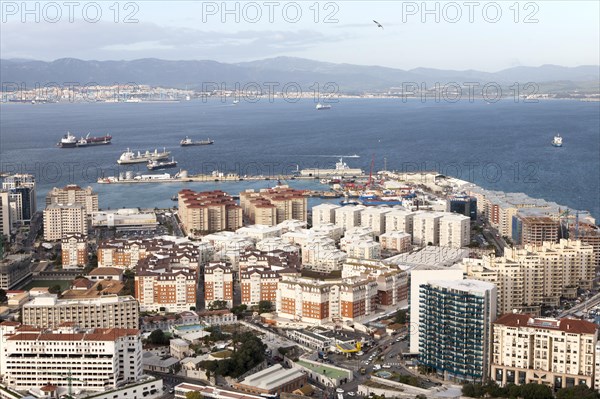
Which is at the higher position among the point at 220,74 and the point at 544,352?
the point at 220,74

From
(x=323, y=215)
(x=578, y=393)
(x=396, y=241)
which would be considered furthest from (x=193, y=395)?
(x=323, y=215)

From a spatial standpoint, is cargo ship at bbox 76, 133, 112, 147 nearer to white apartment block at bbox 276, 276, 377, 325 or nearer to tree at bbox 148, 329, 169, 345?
white apartment block at bbox 276, 276, 377, 325

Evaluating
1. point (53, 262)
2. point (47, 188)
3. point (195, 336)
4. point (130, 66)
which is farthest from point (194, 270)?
point (130, 66)

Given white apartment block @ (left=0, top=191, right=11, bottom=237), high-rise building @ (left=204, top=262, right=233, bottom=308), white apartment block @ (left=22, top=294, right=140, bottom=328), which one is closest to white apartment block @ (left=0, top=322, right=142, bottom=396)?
white apartment block @ (left=22, top=294, right=140, bottom=328)

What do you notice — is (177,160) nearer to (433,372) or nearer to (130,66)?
(433,372)

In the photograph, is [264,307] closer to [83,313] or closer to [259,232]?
[83,313]

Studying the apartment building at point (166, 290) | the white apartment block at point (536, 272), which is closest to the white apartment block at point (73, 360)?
the apartment building at point (166, 290)
